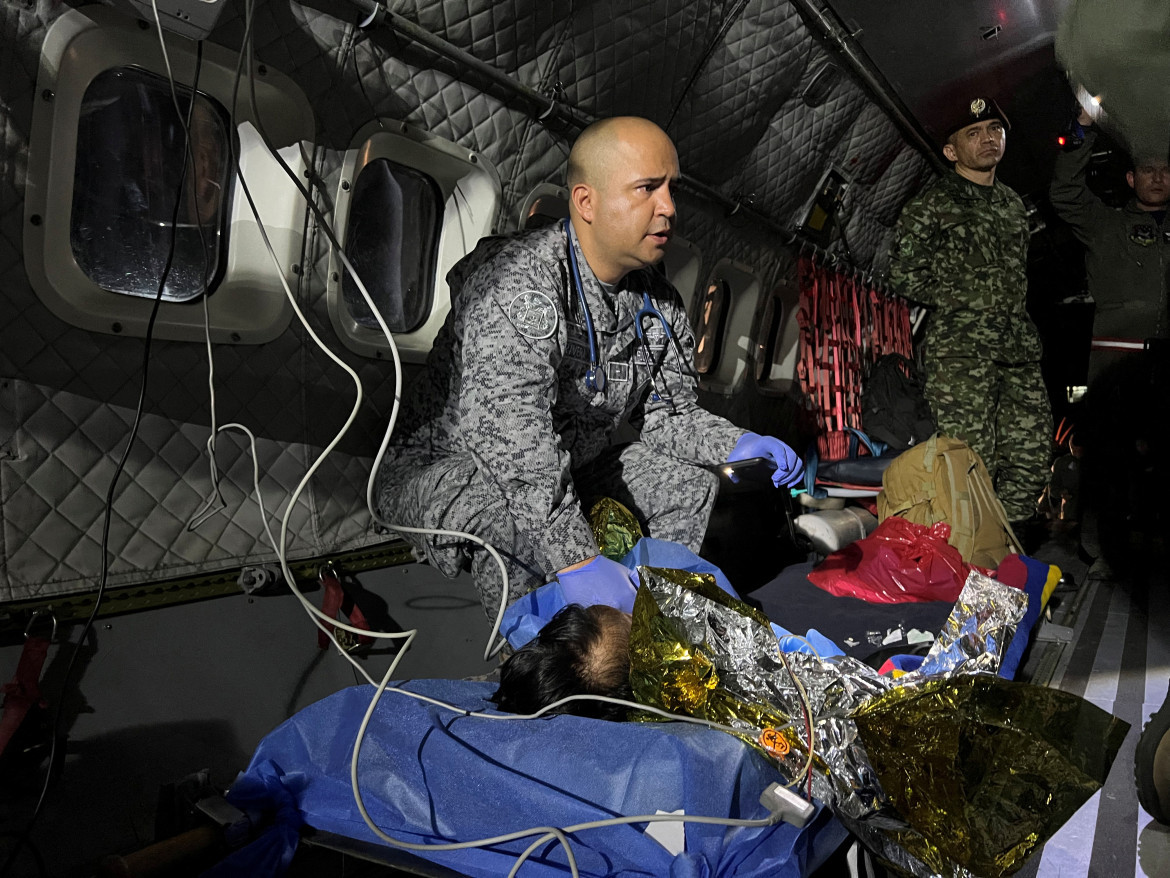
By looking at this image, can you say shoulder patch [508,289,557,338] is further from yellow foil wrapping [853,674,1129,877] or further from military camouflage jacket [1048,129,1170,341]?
military camouflage jacket [1048,129,1170,341]

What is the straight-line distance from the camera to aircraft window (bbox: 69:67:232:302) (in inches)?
69.4

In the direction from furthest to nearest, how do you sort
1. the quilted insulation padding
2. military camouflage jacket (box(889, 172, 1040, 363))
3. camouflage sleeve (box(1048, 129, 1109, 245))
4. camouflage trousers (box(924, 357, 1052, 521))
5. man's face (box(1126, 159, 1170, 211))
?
camouflage trousers (box(924, 357, 1052, 521))
the quilted insulation padding
military camouflage jacket (box(889, 172, 1040, 363))
camouflage sleeve (box(1048, 129, 1109, 245))
man's face (box(1126, 159, 1170, 211))

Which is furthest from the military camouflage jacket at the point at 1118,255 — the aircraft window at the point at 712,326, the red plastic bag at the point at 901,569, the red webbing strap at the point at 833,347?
the red webbing strap at the point at 833,347

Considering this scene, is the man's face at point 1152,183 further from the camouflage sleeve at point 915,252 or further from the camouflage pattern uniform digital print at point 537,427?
the camouflage pattern uniform digital print at point 537,427

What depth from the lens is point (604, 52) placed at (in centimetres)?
264

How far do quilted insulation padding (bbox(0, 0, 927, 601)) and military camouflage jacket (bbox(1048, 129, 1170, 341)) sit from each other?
1.92 ft

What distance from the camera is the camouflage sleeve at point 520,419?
5.98ft

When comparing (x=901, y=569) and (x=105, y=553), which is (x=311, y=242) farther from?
(x=901, y=569)

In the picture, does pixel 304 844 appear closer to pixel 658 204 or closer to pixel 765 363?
pixel 658 204

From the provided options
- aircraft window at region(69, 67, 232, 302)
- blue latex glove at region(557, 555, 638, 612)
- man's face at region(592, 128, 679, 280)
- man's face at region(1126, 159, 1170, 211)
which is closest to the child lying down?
blue latex glove at region(557, 555, 638, 612)

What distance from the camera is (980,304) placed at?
196 cm

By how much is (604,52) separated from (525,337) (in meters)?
1.34

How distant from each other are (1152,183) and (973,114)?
64cm

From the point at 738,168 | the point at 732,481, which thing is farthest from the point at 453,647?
the point at 738,168
